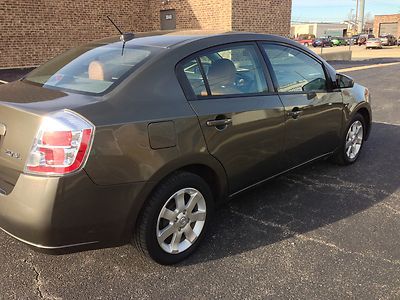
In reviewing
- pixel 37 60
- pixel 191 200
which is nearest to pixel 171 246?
pixel 191 200

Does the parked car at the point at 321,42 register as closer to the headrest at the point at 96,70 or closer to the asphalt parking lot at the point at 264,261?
the asphalt parking lot at the point at 264,261

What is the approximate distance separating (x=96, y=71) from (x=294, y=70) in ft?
6.29

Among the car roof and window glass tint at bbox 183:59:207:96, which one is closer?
window glass tint at bbox 183:59:207:96

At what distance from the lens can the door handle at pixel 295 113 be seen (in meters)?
3.71

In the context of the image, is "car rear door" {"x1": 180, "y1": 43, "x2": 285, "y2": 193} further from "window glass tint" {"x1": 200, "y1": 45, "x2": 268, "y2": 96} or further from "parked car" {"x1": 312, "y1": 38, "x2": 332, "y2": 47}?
"parked car" {"x1": 312, "y1": 38, "x2": 332, "y2": 47}

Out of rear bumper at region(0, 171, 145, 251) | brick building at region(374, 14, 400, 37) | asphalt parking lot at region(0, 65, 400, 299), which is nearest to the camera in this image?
rear bumper at region(0, 171, 145, 251)

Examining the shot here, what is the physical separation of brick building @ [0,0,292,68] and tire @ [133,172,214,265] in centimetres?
1301

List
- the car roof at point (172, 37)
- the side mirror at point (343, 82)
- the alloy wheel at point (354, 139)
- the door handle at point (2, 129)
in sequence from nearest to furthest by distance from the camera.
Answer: the door handle at point (2, 129), the car roof at point (172, 37), the side mirror at point (343, 82), the alloy wheel at point (354, 139)

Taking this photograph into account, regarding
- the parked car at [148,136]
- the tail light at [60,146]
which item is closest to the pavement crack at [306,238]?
the parked car at [148,136]

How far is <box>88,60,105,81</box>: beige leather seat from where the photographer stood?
9.65 ft

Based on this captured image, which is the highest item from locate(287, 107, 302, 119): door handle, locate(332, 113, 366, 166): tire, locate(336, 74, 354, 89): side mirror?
locate(336, 74, 354, 89): side mirror

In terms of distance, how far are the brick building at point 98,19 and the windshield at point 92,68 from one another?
40.7ft

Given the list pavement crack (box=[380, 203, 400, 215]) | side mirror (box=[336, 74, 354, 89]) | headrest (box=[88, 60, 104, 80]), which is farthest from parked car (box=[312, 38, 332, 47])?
headrest (box=[88, 60, 104, 80])


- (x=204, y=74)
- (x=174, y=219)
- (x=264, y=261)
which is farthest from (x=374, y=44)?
(x=174, y=219)
